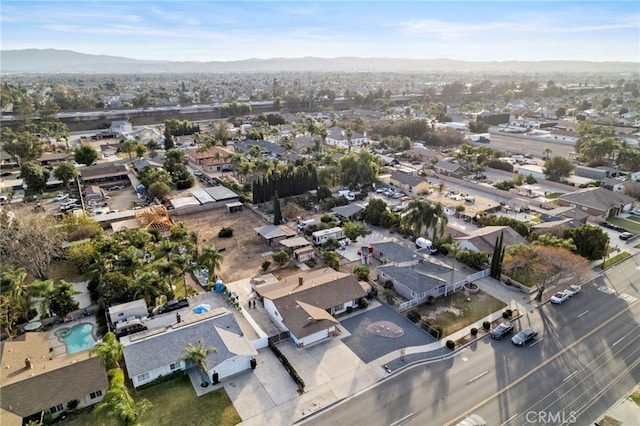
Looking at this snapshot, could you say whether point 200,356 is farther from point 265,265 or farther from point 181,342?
point 265,265

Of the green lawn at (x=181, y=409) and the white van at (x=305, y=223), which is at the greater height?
the white van at (x=305, y=223)

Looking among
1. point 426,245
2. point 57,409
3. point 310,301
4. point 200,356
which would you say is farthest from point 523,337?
point 57,409

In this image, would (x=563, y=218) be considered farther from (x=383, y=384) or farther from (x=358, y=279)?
(x=383, y=384)

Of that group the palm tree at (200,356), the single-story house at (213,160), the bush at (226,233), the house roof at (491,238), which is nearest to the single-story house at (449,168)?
the house roof at (491,238)

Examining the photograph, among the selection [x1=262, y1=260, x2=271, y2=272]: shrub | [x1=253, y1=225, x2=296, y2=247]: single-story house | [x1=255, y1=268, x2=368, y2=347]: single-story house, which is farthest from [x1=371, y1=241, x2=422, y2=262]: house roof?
[x1=262, y1=260, x2=271, y2=272]: shrub

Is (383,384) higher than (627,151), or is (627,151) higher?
(627,151)

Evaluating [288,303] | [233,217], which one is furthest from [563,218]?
[233,217]

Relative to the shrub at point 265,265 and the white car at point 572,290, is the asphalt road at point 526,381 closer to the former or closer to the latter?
the white car at point 572,290
